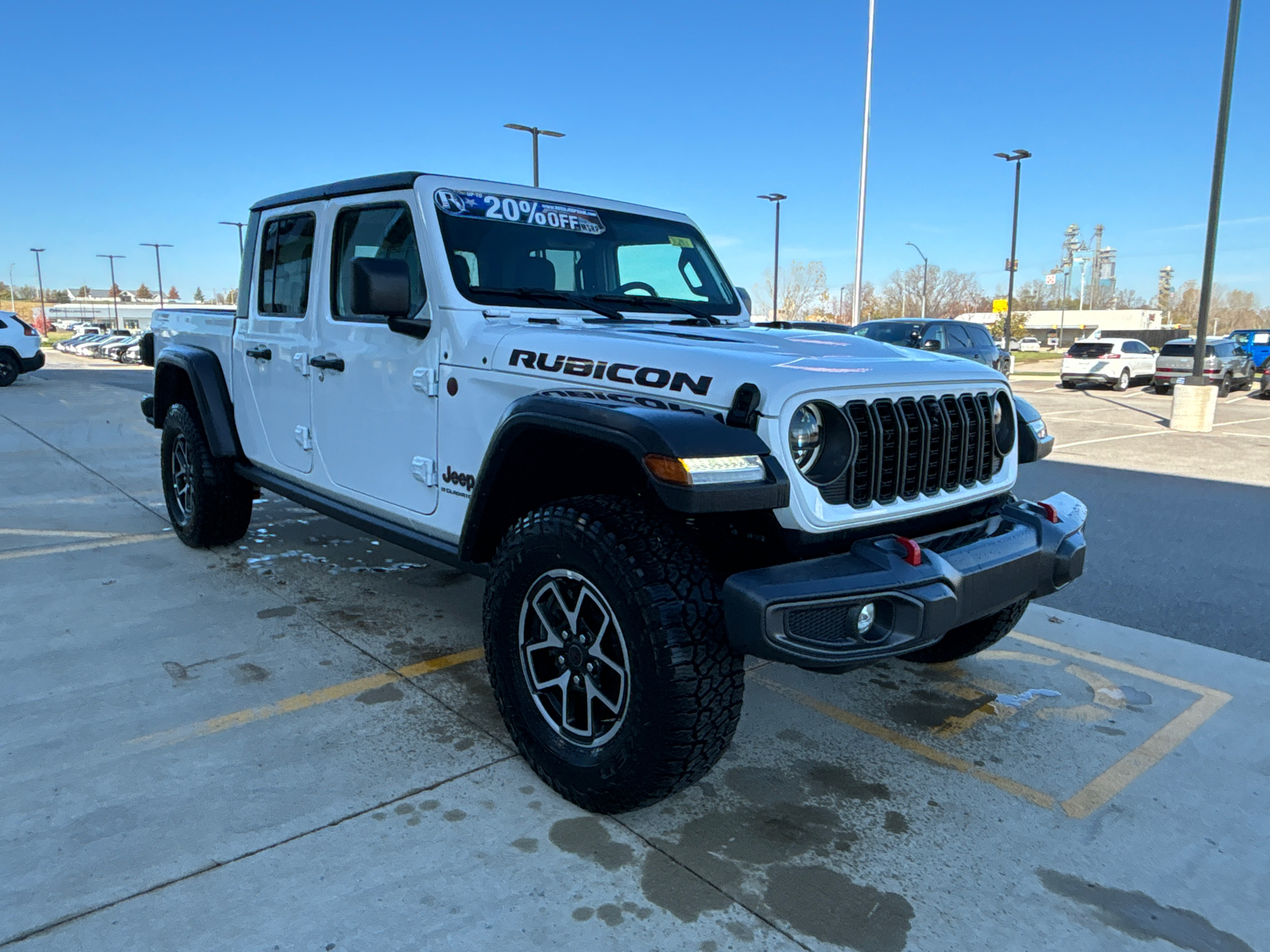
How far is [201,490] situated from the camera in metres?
5.04

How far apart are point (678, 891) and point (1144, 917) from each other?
119cm

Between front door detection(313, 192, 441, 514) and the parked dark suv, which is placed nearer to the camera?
front door detection(313, 192, 441, 514)

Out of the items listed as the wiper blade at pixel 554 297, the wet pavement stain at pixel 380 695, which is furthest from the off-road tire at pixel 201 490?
the wiper blade at pixel 554 297

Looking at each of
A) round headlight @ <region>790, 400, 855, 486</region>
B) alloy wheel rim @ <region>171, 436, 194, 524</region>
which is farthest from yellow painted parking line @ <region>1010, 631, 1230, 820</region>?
alloy wheel rim @ <region>171, 436, 194, 524</region>

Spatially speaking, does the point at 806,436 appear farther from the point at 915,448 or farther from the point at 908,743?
→ the point at 908,743

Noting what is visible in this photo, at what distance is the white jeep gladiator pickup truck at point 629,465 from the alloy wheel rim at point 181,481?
4.77 ft

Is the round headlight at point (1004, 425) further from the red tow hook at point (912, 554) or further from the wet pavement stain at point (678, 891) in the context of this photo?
the wet pavement stain at point (678, 891)

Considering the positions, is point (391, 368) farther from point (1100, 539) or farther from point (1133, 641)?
point (1100, 539)

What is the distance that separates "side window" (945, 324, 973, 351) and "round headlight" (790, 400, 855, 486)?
47.3 ft

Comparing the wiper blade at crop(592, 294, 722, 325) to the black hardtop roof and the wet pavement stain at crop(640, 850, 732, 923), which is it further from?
the wet pavement stain at crop(640, 850, 732, 923)

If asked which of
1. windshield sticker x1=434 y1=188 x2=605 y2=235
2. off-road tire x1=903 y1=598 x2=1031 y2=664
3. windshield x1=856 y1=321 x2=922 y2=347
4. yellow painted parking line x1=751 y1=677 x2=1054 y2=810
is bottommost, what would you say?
yellow painted parking line x1=751 y1=677 x2=1054 y2=810

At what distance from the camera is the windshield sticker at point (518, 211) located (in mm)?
3500

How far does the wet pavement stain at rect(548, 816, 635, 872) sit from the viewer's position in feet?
7.99

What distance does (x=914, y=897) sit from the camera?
2.32m
